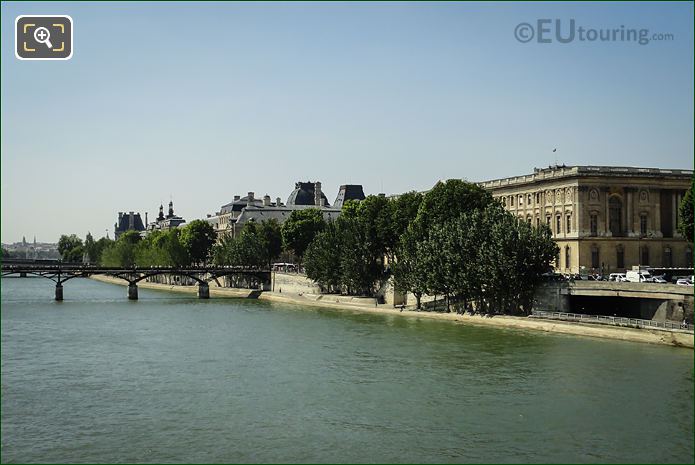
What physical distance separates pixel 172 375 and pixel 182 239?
12121cm

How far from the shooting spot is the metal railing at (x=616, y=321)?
2226 inches

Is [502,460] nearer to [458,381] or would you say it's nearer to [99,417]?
[458,381]

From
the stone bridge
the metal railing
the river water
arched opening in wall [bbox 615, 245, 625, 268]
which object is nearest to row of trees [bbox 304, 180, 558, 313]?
the stone bridge

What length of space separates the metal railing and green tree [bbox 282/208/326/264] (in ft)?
202

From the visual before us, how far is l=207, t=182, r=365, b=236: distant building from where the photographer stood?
170m

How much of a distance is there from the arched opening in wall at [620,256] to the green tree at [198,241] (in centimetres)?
9066

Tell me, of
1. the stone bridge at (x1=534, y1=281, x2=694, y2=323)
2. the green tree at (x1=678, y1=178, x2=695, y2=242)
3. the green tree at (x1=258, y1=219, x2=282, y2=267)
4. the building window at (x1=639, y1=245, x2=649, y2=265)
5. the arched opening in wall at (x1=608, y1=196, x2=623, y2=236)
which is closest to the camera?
the stone bridge at (x1=534, y1=281, x2=694, y2=323)

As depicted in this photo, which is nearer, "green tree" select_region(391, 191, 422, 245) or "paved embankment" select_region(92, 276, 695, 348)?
"paved embankment" select_region(92, 276, 695, 348)

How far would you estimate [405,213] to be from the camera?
93.4m

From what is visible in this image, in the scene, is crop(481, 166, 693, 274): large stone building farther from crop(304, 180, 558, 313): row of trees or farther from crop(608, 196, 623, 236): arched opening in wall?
crop(304, 180, 558, 313): row of trees

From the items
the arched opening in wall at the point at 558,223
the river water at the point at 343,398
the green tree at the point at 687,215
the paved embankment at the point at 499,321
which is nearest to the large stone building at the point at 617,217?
the arched opening in wall at the point at 558,223

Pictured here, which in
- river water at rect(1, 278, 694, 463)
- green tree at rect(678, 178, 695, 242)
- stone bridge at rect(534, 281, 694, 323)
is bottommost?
river water at rect(1, 278, 694, 463)

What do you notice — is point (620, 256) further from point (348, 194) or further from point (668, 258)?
point (348, 194)

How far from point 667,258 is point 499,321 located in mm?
28525
